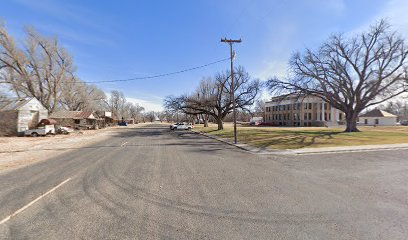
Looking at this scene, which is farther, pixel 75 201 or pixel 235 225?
pixel 75 201

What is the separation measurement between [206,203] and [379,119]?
302ft

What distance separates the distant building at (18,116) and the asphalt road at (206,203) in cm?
2900

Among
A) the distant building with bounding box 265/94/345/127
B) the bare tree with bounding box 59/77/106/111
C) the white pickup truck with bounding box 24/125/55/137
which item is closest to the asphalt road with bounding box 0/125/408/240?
the white pickup truck with bounding box 24/125/55/137

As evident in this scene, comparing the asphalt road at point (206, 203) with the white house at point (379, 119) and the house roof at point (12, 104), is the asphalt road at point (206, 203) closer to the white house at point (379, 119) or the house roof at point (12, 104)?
the house roof at point (12, 104)

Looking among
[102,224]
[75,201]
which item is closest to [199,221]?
[102,224]

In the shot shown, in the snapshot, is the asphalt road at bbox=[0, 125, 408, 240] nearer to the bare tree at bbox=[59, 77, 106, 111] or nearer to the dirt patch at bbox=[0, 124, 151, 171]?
the dirt patch at bbox=[0, 124, 151, 171]

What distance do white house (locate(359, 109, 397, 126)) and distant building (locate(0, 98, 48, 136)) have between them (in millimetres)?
96209

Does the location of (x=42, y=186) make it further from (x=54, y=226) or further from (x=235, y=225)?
(x=235, y=225)

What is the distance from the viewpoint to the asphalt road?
3.70 m

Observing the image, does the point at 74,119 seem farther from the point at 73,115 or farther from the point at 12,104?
the point at 12,104

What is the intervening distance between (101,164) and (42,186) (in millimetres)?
3307

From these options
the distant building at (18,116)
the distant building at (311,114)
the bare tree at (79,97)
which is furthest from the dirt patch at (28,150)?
the distant building at (311,114)

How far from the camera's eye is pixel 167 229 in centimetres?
376

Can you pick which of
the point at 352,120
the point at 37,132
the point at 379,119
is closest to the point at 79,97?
the point at 37,132
